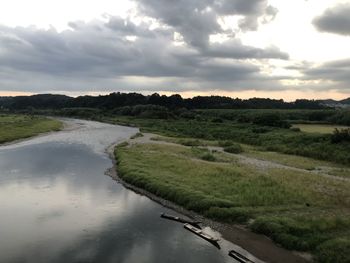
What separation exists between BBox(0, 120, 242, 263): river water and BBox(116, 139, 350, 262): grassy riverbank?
291 centimetres

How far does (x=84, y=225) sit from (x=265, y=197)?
13532mm

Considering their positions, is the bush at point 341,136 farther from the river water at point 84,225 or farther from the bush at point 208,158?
the river water at point 84,225

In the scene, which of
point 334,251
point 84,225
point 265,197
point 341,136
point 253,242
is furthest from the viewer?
point 341,136

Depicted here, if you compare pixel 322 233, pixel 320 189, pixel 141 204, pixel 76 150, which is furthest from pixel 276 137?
pixel 322 233

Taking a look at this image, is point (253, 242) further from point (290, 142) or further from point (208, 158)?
point (290, 142)

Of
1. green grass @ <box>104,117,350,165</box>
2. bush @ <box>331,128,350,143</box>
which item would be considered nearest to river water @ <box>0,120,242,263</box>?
green grass @ <box>104,117,350,165</box>

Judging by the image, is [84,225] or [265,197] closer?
[84,225]

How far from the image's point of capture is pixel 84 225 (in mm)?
27297

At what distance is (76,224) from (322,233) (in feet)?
49.3

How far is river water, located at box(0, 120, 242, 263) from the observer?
73.3ft

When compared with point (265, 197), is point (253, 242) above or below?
below

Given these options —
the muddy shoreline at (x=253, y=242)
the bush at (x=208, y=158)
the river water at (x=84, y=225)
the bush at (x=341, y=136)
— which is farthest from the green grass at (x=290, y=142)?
the muddy shoreline at (x=253, y=242)

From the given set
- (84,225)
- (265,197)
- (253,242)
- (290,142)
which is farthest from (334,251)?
(290,142)

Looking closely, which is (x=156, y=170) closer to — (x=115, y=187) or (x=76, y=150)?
(x=115, y=187)
